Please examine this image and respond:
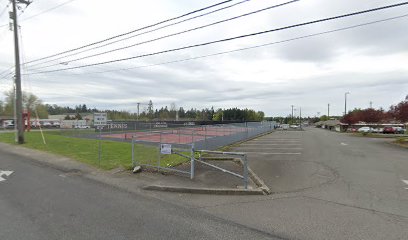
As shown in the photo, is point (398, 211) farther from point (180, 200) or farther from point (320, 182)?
point (180, 200)

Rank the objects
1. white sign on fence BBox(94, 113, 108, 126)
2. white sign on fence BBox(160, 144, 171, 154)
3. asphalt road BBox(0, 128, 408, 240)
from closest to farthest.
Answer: asphalt road BBox(0, 128, 408, 240) < white sign on fence BBox(160, 144, 171, 154) < white sign on fence BBox(94, 113, 108, 126)

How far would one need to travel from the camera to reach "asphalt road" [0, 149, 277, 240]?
4.75 meters

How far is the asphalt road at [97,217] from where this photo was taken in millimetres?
4754

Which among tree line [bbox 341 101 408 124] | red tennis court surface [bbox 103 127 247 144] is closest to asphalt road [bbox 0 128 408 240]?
red tennis court surface [bbox 103 127 247 144]

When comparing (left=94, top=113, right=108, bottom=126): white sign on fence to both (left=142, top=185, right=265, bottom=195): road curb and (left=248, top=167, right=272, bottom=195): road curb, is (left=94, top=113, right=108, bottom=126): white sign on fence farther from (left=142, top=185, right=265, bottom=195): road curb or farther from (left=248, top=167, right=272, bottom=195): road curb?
(left=248, top=167, right=272, bottom=195): road curb

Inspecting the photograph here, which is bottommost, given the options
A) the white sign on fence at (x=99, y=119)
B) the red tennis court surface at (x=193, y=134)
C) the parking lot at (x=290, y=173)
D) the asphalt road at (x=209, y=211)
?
the parking lot at (x=290, y=173)

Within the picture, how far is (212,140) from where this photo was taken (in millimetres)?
17281

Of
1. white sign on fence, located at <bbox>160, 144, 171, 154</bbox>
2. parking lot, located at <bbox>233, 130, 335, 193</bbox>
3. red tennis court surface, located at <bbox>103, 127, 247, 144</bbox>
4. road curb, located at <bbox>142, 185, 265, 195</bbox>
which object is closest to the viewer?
road curb, located at <bbox>142, 185, 265, 195</bbox>

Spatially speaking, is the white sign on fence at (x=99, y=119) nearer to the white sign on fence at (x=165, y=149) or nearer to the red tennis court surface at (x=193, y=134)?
the white sign on fence at (x=165, y=149)

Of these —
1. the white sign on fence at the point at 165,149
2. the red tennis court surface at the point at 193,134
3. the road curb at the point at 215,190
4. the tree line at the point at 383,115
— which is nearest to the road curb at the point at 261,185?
the road curb at the point at 215,190

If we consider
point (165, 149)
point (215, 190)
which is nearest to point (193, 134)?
point (165, 149)

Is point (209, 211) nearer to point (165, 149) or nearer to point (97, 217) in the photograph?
point (97, 217)

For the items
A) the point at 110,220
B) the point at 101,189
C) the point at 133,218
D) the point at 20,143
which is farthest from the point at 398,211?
the point at 20,143

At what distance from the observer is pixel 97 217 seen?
5.57 meters
